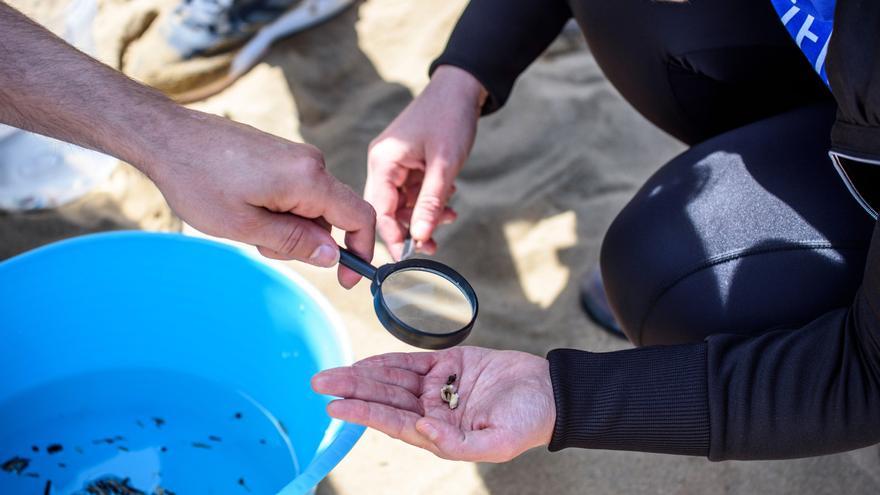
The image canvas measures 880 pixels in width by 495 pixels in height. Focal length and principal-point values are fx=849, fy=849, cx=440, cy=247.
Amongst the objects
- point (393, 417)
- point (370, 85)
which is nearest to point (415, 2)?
point (370, 85)

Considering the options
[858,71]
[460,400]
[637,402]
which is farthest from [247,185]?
[858,71]

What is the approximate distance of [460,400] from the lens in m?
0.92

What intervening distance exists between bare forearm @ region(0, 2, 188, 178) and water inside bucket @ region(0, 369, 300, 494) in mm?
452

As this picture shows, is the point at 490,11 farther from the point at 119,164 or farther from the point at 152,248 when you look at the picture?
the point at 119,164

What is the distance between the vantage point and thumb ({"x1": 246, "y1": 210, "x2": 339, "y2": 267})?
91 cm

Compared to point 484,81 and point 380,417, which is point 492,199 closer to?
point 484,81

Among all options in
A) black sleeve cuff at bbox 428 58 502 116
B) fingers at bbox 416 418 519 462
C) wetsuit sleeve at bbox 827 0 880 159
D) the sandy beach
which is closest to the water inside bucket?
the sandy beach

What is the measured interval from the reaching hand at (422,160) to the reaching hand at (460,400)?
0.25 metres

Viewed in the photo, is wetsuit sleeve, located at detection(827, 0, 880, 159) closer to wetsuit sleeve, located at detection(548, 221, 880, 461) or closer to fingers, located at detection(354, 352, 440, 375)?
wetsuit sleeve, located at detection(548, 221, 880, 461)

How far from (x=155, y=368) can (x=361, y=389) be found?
1.77ft

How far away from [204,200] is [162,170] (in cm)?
6

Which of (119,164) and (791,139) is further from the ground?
(791,139)

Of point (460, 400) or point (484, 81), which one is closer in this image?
point (460, 400)

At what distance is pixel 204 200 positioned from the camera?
88 centimetres
